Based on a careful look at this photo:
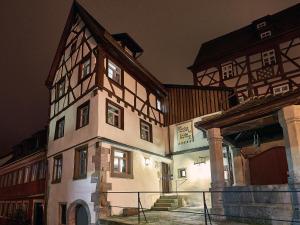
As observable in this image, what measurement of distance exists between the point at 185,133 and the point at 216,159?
6690 mm

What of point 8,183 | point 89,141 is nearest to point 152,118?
point 89,141

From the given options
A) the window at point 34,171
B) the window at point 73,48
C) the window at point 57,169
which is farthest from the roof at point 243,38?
the window at point 34,171

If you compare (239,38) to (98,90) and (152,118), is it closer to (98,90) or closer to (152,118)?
(152,118)

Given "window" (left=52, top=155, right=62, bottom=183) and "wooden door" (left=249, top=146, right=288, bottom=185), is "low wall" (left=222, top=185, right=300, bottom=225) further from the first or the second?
"window" (left=52, top=155, right=62, bottom=183)

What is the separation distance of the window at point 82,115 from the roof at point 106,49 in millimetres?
3232

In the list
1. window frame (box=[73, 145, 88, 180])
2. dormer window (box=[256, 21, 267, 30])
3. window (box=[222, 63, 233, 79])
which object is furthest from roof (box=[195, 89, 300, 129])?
dormer window (box=[256, 21, 267, 30])

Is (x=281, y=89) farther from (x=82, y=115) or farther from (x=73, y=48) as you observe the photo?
(x=73, y=48)

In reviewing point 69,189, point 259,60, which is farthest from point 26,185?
point 259,60

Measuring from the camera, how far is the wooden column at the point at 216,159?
9.38 metres

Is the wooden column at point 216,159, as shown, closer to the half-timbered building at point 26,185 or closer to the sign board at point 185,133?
the sign board at point 185,133

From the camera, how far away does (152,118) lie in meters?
16.4

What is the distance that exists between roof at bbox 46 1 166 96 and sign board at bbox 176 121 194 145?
2.99 meters

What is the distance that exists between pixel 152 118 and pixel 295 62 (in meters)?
11.5

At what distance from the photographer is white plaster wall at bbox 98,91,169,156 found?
1189 cm
